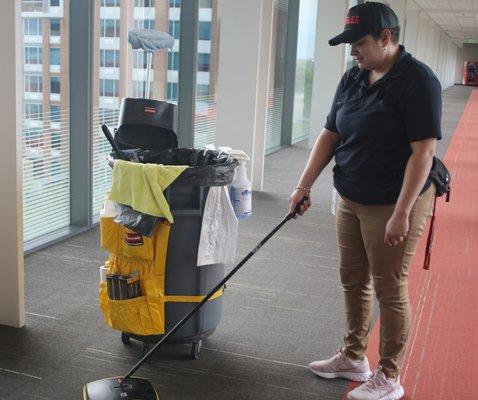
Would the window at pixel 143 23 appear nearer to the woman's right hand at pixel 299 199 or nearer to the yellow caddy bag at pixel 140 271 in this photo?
the yellow caddy bag at pixel 140 271

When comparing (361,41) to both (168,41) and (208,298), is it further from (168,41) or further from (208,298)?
(168,41)

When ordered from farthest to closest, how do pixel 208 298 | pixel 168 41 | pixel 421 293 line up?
pixel 168 41 < pixel 421 293 < pixel 208 298

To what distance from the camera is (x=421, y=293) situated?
391cm

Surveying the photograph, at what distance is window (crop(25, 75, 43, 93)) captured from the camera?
421 centimetres

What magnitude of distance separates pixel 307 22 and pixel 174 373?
27.0 ft

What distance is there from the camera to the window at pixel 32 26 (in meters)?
4.17

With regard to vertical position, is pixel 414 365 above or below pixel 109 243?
below

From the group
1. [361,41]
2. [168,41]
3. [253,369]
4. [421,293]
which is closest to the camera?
[361,41]

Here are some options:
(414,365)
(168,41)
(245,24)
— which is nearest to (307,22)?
(245,24)

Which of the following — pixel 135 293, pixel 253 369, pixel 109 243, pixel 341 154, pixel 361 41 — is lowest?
pixel 253 369

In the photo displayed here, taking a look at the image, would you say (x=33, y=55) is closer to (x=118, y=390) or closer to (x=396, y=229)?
(x=118, y=390)

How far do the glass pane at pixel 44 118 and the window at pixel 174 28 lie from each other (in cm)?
148

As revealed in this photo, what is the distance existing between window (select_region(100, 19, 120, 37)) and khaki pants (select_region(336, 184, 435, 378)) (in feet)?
9.37

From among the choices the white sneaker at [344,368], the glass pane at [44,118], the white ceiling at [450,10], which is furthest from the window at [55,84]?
the white ceiling at [450,10]
